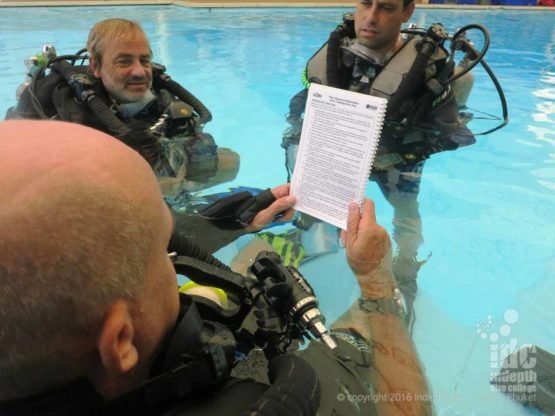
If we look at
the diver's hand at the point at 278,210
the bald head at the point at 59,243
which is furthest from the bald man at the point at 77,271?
the diver's hand at the point at 278,210

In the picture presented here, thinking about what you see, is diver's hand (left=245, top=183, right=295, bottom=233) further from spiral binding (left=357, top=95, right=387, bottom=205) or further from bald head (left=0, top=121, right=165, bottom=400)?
bald head (left=0, top=121, right=165, bottom=400)

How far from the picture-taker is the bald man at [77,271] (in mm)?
583

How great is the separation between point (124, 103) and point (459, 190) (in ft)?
8.75

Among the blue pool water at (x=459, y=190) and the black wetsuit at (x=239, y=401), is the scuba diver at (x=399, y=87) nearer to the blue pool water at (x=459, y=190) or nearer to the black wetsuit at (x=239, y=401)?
the blue pool water at (x=459, y=190)

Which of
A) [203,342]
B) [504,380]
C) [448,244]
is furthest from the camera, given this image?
[448,244]

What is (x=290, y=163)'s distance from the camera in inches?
111

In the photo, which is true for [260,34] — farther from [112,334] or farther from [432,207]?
[112,334]

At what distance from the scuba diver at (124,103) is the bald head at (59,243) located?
174 centimetres

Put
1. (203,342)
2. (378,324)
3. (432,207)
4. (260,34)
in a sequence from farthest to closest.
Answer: (260,34) → (432,207) → (378,324) → (203,342)

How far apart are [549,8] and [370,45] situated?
52.0ft

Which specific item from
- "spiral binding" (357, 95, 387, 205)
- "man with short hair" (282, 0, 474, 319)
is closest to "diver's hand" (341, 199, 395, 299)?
"spiral binding" (357, 95, 387, 205)

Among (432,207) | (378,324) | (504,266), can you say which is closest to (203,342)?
(378,324)

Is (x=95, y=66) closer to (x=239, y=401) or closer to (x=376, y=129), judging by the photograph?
(x=376, y=129)

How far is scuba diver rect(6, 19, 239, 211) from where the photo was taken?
7.96 feet
